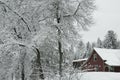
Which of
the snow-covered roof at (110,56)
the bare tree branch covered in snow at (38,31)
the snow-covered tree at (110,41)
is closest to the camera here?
the bare tree branch covered in snow at (38,31)

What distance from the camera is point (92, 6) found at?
1421 cm

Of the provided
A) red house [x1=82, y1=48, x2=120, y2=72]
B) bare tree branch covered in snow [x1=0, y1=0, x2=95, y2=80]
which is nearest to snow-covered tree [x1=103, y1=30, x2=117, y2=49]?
red house [x1=82, y1=48, x2=120, y2=72]

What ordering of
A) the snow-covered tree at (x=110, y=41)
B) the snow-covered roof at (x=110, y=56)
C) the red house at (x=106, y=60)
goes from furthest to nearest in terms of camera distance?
the snow-covered tree at (x=110, y=41) < the snow-covered roof at (x=110, y=56) < the red house at (x=106, y=60)

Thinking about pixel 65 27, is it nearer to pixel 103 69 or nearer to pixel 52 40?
pixel 52 40

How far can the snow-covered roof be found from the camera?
35362mm

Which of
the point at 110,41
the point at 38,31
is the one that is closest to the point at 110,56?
the point at 110,41

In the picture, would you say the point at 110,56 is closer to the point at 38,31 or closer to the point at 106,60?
the point at 106,60

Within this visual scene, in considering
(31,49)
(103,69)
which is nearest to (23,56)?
(31,49)

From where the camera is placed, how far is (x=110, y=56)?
121 ft

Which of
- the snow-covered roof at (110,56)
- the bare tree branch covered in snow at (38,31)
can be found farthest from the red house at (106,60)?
the bare tree branch covered in snow at (38,31)

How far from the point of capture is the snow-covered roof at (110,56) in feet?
116

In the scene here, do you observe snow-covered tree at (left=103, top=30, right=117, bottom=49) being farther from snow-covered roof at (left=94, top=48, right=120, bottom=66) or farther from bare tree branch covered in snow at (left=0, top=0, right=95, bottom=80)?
bare tree branch covered in snow at (left=0, top=0, right=95, bottom=80)

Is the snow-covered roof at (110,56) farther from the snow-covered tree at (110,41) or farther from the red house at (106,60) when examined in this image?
the snow-covered tree at (110,41)

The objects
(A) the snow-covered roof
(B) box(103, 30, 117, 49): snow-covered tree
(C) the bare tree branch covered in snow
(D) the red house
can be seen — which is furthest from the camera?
(B) box(103, 30, 117, 49): snow-covered tree
